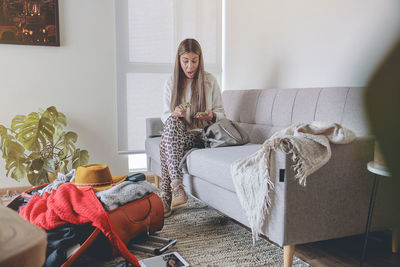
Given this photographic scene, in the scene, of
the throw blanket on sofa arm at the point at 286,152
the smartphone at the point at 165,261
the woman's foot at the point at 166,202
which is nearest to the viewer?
the throw blanket on sofa arm at the point at 286,152

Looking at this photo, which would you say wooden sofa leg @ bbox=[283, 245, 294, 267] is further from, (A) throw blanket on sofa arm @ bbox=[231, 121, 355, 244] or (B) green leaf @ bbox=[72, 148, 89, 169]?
(B) green leaf @ bbox=[72, 148, 89, 169]

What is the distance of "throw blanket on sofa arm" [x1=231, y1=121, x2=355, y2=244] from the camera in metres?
1.24

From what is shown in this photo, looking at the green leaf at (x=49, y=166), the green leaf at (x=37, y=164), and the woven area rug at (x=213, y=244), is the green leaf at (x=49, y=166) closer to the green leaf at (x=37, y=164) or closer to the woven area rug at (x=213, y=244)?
the green leaf at (x=37, y=164)

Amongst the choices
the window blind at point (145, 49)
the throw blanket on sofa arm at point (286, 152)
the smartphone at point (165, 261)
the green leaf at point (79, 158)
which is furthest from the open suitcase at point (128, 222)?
the window blind at point (145, 49)

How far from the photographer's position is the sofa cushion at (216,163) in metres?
1.60

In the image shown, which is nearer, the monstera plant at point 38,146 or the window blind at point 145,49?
the monstera plant at point 38,146

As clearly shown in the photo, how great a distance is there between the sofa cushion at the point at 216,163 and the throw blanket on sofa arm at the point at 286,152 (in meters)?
0.18

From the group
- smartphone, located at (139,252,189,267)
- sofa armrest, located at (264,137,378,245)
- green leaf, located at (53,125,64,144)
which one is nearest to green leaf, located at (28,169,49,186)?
green leaf, located at (53,125,64,144)

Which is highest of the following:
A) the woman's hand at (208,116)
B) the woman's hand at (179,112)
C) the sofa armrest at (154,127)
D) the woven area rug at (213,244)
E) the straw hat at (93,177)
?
the woman's hand at (179,112)

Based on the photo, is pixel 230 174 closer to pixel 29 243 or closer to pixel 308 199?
pixel 308 199

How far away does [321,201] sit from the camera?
52.0 inches

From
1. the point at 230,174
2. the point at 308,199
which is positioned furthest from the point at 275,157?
the point at 230,174

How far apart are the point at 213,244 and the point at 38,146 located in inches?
58.3

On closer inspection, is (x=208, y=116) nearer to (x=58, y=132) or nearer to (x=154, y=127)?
(x=154, y=127)
